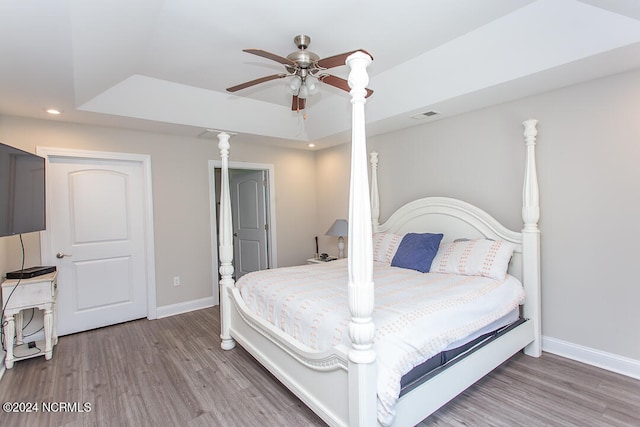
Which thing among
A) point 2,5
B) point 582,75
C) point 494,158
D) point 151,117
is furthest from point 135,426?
point 582,75

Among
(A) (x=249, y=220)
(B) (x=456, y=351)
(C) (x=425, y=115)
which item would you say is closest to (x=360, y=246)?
(B) (x=456, y=351)

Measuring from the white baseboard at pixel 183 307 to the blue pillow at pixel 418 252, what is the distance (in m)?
2.59

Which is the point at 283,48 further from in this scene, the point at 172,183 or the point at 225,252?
the point at 172,183

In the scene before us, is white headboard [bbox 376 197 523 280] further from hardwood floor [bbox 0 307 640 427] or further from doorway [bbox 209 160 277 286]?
doorway [bbox 209 160 277 286]

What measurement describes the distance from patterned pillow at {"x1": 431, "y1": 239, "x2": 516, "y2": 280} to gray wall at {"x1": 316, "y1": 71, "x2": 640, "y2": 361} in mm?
400

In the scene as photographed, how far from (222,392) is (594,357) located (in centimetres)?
291

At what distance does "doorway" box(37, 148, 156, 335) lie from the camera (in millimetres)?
3350

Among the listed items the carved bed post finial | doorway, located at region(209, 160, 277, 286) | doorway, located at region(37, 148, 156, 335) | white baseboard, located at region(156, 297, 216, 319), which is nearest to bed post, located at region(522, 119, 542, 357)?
the carved bed post finial

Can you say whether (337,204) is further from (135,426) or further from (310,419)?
(135,426)

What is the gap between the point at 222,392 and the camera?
230 cm

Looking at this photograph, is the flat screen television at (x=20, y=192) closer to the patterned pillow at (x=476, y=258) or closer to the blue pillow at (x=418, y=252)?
the blue pillow at (x=418, y=252)

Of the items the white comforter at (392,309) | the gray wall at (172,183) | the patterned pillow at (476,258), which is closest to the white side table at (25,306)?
the gray wall at (172,183)

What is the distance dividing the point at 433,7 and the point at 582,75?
4.23 feet

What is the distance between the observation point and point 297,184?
5184 millimetres
